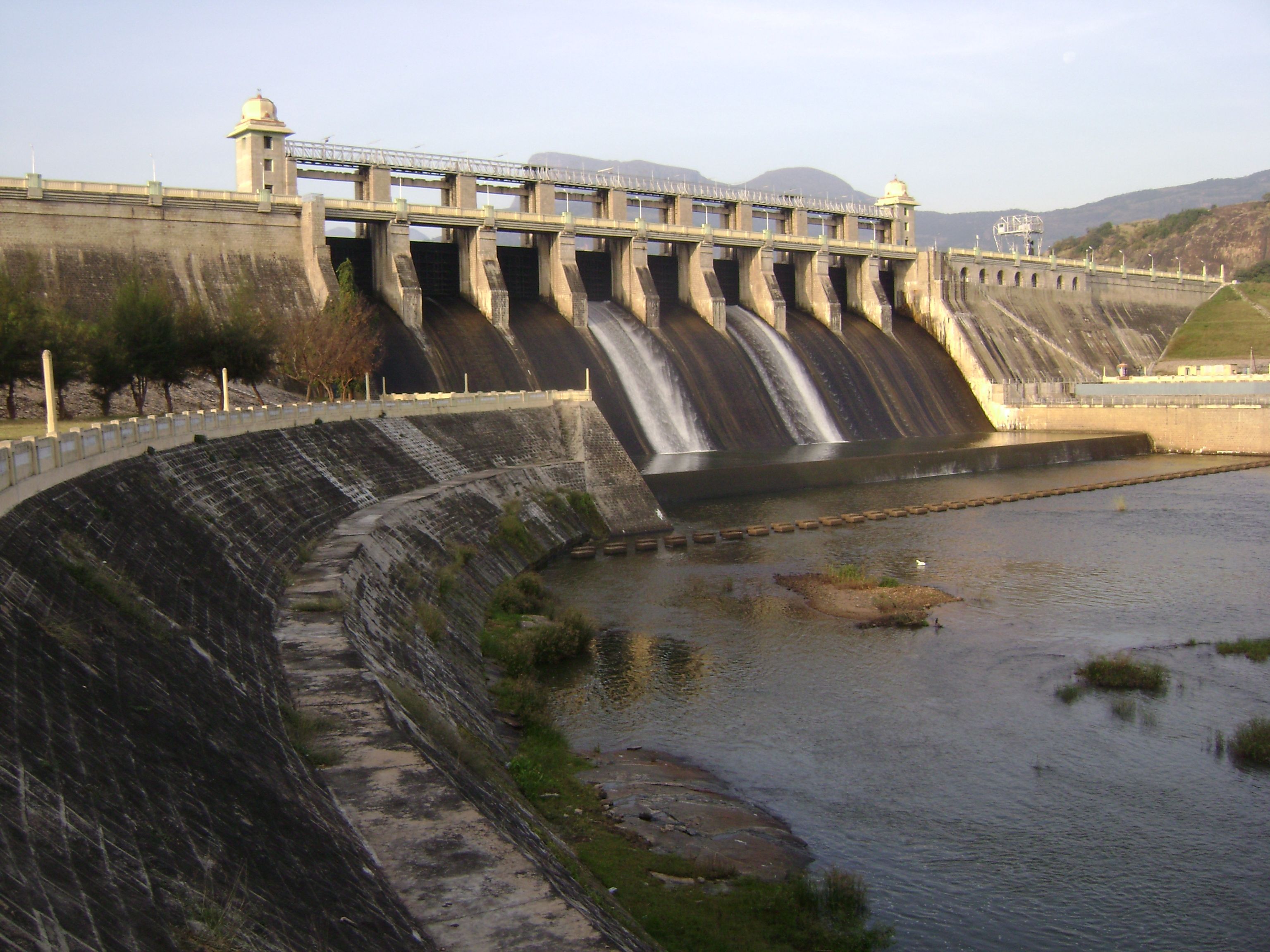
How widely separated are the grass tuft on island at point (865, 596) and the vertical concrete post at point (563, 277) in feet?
90.2

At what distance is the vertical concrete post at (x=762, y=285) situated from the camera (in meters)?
72.0

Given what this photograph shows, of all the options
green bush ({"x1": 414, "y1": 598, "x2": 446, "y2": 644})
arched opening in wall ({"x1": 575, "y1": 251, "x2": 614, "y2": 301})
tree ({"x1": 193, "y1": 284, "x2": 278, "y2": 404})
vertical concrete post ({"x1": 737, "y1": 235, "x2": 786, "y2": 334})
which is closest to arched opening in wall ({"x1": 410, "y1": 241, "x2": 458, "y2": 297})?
arched opening in wall ({"x1": 575, "y1": 251, "x2": 614, "y2": 301})

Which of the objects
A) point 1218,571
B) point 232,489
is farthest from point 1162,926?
point 1218,571

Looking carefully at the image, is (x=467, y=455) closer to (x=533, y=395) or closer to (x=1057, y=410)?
(x=533, y=395)

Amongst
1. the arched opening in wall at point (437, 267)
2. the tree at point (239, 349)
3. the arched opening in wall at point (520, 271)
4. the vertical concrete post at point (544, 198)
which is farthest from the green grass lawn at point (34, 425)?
the vertical concrete post at point (544, 198)

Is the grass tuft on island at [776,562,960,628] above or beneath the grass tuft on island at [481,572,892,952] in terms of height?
above

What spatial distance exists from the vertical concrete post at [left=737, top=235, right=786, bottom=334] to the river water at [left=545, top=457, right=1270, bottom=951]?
102ft

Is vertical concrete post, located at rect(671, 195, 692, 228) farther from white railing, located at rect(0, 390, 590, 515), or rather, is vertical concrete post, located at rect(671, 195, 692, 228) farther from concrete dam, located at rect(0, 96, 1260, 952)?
white railing, located at rect(0, 390, 590, 515)

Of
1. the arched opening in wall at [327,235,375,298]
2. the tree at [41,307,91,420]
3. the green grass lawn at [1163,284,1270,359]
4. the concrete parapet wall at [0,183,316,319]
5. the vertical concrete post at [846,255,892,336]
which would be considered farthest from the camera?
the green grass lawn at [1163,284,1270,359]

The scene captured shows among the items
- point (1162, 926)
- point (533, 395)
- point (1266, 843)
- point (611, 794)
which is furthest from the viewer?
point (533, 395)

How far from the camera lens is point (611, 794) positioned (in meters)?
19.3

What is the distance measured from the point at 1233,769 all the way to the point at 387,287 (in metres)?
43.1

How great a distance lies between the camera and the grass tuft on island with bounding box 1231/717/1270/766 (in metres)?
20.8

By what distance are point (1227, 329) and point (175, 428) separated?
105281mm
